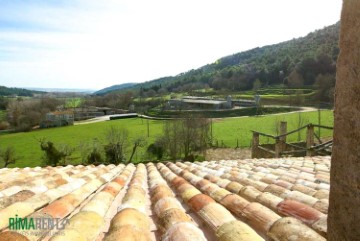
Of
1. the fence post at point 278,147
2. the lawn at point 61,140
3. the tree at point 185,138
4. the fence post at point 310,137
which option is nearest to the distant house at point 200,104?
the lawn at point 61,140

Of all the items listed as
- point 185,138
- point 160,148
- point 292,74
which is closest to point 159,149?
point 160,148

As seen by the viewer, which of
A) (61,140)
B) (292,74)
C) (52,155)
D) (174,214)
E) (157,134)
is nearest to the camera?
(174,214)

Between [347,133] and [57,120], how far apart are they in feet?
249

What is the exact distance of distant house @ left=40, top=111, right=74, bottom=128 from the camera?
6950 cm

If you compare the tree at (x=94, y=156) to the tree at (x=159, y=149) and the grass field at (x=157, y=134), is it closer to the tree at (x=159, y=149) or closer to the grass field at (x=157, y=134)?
the grass field at (x=157, y=134)

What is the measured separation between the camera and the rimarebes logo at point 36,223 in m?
2.05

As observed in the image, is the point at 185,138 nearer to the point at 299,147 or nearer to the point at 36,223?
the point at 299,147

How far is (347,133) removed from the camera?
4.10 ft

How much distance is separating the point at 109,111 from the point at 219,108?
154 ft

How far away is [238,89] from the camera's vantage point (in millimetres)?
89688

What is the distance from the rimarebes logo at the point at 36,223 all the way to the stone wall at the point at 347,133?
5.64 feet

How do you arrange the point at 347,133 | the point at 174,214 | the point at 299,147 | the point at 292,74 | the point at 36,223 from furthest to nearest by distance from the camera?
the point at 292,74, the point at 299,147, the point at 174,214, the point at 36,223, the point at 347,133

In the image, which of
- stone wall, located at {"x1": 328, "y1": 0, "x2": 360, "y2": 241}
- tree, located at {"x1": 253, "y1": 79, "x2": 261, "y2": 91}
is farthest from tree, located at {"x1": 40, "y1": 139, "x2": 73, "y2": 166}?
tree, located at {"x1": 253, "y1": 79, "x2": 261, "y2": 91}

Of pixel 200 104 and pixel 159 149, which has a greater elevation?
pixel 200 104
